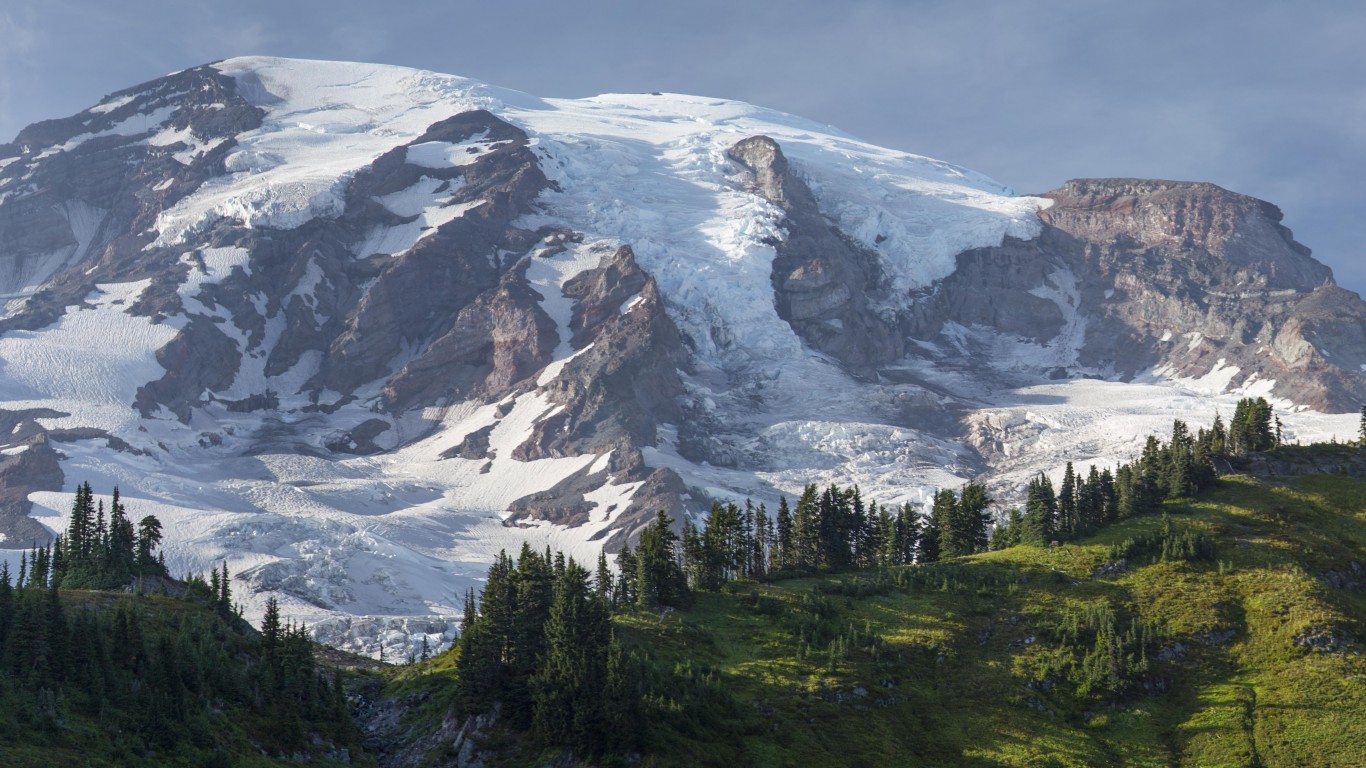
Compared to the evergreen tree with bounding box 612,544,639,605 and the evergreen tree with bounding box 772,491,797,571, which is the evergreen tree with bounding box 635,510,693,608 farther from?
the evergreen tree with bounding box 772,491,797,571

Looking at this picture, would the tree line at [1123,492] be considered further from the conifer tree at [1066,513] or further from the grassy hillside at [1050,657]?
the grassy hillside at [1050,657]

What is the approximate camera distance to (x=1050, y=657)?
11631 centimetres

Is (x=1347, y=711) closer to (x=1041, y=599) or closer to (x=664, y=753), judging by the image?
(x=1041, y=599)

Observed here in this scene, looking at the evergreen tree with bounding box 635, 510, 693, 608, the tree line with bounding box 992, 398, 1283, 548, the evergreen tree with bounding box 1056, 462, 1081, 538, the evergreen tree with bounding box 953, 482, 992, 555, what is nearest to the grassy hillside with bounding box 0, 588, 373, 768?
the evergreen tree with bounding box 635, 510, 693, 608

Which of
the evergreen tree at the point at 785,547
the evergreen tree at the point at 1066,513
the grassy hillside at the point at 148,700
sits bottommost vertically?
the grassy hillside at the point at 148,700

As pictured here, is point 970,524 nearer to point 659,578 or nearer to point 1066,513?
point 1066,513

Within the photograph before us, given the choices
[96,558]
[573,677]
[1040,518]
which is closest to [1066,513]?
[1040,518]

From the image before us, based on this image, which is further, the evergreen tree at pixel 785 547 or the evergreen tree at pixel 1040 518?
the evergreen tree at pixel 785 547

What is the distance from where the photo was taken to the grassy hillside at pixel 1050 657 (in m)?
103

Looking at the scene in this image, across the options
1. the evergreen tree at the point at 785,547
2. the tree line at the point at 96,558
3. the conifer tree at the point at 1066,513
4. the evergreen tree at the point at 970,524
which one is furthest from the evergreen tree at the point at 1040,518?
the tree line at the point at 96,558

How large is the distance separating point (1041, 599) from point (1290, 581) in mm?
24150

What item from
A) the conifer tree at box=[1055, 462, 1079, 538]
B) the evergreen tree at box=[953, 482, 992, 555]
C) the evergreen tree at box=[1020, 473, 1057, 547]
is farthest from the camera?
the evergreen tree at box=[953, 482, 992, 555]

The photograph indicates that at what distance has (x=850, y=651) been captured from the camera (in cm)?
11725

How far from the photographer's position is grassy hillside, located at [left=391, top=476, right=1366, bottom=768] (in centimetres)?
10338
